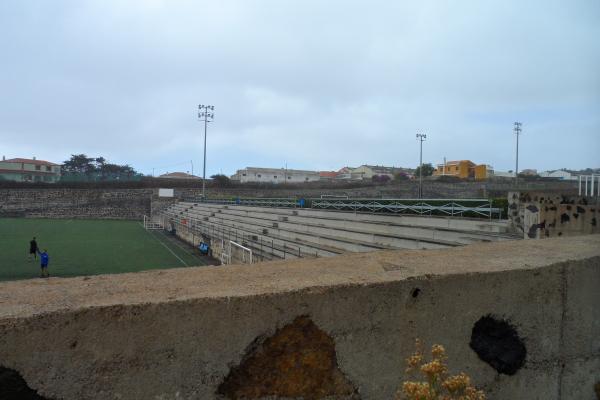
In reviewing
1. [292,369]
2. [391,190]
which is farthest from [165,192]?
[292,369]

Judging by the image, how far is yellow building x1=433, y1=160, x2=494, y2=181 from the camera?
178 ft

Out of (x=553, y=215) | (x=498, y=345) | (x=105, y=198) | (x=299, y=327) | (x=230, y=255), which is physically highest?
(x=553, y=215)

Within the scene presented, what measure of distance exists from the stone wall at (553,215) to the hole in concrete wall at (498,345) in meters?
4.33

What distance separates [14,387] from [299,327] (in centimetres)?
87

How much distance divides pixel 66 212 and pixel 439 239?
1842 inches

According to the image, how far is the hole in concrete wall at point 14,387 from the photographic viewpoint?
3.64ft

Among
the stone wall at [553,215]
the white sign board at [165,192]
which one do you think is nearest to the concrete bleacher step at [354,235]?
the stone wall at [553,215]

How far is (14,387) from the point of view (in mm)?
1127

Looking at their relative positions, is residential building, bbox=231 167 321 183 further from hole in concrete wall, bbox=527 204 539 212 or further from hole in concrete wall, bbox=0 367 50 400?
hole in concrete wall, bbox=0 367 50 400

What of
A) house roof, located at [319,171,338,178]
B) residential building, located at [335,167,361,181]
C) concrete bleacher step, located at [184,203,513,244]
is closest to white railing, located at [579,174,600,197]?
concrete bleacher step, located at [184,203,513,244]

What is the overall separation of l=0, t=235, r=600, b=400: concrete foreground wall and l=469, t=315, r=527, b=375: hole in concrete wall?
0.04 feet

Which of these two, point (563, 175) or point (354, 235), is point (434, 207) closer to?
point (354, 235)

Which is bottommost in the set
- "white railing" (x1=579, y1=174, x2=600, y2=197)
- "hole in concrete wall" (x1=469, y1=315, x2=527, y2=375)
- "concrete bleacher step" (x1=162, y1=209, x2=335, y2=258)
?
"concrete bleacher step" (x1=162, y1=209, x2=335, y2=258)

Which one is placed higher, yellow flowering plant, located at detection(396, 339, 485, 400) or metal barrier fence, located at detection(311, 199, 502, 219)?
metal barrier fence, located at detection(311, 199, 502, 219)
